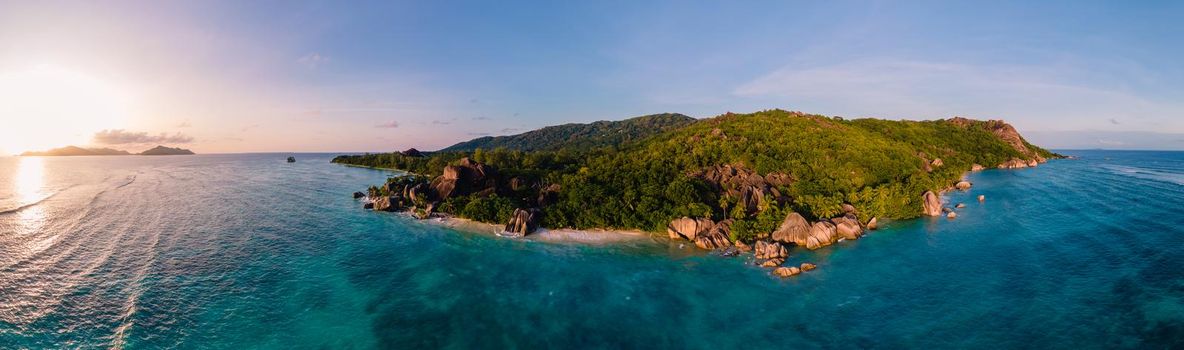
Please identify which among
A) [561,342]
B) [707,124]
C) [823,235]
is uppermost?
[707,124]

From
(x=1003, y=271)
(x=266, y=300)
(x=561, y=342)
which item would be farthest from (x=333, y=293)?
(x=1003, y=271)

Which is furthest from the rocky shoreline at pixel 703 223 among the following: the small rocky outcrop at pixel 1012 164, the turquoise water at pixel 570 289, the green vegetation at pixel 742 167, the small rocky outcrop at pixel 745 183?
the small rocky outcrop at pixel 1012 164

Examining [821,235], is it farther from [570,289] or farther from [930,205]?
[570,289]

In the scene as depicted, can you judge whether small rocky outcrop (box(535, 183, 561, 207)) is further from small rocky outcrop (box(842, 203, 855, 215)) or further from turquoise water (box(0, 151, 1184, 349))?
small rocky outcrop (box(842, 203, 855, 215))

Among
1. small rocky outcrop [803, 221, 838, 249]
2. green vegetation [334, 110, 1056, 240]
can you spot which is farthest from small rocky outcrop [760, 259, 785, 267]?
small rocky outcrop [803, 221, 838, 249]

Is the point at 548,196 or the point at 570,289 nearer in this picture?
the point at 570,289

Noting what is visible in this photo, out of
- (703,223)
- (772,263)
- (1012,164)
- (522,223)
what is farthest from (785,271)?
(1012,164)

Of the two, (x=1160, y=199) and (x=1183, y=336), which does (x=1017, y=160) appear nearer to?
(x=1160, y=199)
